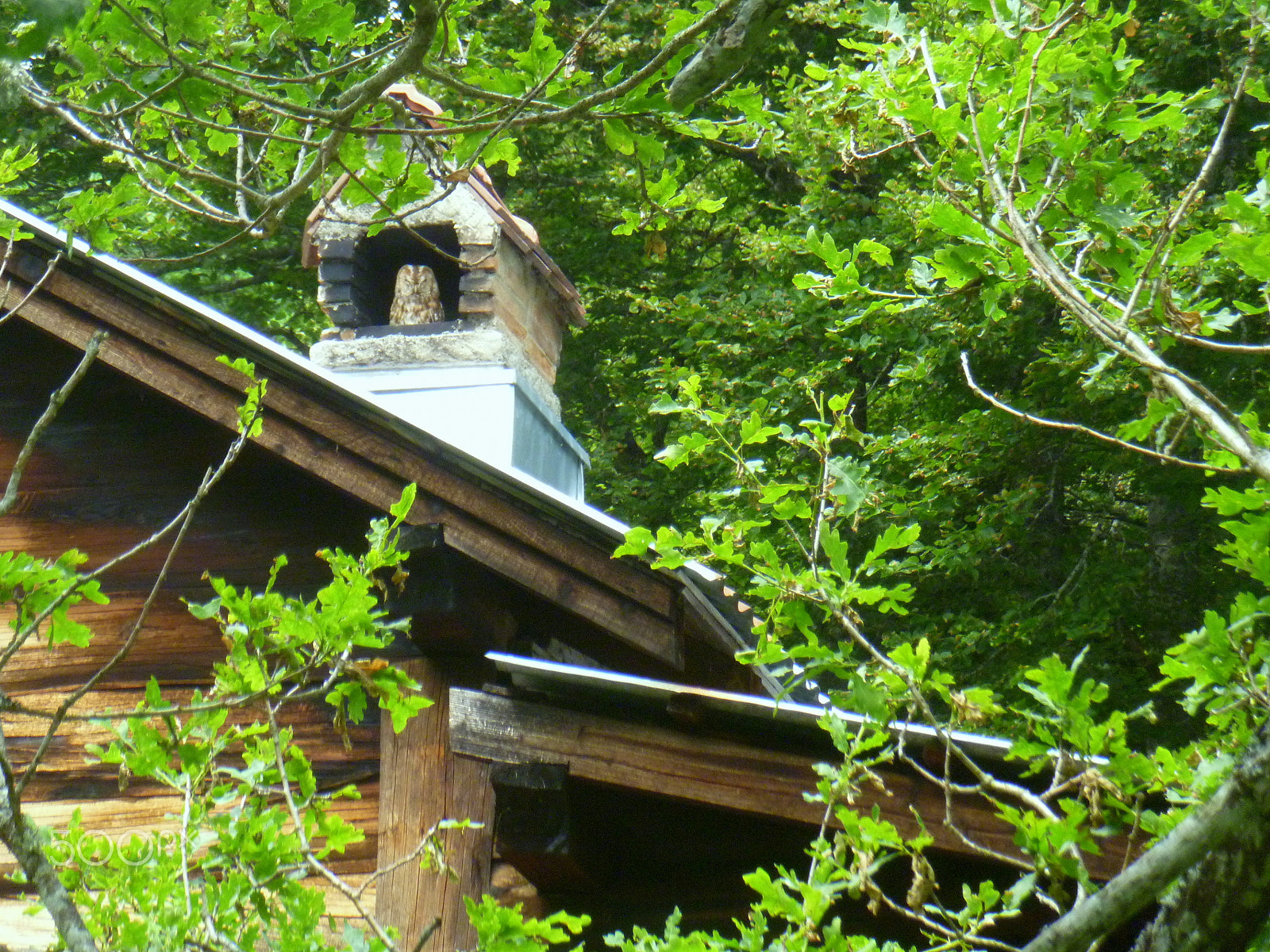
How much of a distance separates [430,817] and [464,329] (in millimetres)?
2516

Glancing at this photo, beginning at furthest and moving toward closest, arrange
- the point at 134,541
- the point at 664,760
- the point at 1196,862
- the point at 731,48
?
the point at 134,541, the point at 664,760, the point at 731,48, the point at 1196,862

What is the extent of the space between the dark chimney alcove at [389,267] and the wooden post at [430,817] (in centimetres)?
288

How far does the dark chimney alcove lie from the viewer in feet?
20.1

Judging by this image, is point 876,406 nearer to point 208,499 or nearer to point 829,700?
point 208,499

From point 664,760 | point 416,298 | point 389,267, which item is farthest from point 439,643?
point 389,267

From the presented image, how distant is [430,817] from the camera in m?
3.58

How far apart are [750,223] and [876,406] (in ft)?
6.06

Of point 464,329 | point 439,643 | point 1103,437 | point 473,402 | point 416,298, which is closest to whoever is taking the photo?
point 1103,437

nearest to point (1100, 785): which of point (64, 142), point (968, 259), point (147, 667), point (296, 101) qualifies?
point (968, 259)

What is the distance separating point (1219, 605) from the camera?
25.6 feet

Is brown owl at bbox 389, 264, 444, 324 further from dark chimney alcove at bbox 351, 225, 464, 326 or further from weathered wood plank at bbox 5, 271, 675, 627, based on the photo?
weathered wood plank at bbox 5, 271, 675, 627

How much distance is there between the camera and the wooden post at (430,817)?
11.4 ft

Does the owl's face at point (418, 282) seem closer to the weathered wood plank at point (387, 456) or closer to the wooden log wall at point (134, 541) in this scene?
the wooden log wall at point (134, 541)

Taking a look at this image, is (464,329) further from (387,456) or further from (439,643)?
(439,643)
